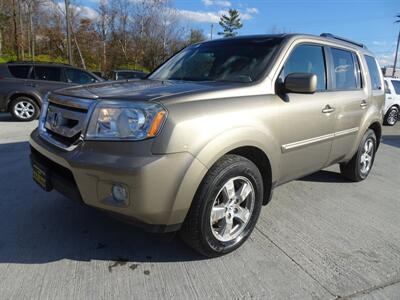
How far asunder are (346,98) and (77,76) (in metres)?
8.25

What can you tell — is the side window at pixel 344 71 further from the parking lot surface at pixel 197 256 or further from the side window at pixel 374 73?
the parking lot surface at pixel 197 256

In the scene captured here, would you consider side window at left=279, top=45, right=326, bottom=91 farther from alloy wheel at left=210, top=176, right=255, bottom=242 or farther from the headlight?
the headlight

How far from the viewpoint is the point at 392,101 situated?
478 inches

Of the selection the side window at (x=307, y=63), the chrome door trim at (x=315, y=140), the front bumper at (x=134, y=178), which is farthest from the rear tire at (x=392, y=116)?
the front bumper at (x=134, y=178)

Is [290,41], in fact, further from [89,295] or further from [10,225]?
[10,225]

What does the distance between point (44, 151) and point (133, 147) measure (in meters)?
0.91

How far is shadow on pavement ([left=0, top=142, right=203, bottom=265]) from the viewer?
9.03 ft

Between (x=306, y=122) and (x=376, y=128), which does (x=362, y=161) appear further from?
(x=306, y=122)

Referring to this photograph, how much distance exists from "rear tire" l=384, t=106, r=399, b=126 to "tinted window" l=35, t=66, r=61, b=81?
36.1 feet

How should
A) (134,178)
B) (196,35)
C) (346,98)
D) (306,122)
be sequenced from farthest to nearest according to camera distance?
(196,35) → (346,98) → (306,122) → (134,178)

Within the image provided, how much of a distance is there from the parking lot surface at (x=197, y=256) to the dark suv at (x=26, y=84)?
601cm

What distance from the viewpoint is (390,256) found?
2.94m

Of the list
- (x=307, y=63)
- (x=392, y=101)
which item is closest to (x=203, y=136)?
(x=307, y=63)

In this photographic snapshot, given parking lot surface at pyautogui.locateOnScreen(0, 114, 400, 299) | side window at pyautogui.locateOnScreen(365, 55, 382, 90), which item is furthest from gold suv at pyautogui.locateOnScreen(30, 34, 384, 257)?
side window at pyautogui.locateOnScreen(365, 55, 382, 90)
